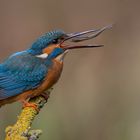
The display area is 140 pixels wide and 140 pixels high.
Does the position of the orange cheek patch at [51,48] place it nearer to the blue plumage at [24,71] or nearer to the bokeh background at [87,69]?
the blue plumage at [24,71]

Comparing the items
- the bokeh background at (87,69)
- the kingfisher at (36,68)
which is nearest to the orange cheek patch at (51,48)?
the kingfisher at (36,68)

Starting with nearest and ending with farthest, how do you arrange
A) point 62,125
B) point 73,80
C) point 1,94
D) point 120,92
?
point 1,94 → point 62,125 → point 120,92 → point 73,80

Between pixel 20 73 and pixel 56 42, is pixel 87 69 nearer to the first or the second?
pixel 20 73

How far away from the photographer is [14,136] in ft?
18.0

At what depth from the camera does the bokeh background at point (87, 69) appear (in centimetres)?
886

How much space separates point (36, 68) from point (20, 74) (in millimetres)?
161

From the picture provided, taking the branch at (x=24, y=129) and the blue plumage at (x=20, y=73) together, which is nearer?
the branch at (x=24, y=129)

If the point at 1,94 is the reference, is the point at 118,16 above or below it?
below

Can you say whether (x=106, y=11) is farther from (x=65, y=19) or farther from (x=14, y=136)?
(x=14, y=136)

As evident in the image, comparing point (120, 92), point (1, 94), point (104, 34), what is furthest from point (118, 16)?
point (1, 94)

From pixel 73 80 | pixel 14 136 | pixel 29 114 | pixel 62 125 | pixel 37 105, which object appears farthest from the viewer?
pixel 73 80

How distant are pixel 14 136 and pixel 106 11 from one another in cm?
691

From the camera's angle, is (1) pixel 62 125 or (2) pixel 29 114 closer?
(2) pixel 29 114

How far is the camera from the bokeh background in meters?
8.86
